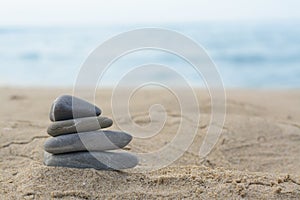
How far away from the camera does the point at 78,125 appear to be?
288cm

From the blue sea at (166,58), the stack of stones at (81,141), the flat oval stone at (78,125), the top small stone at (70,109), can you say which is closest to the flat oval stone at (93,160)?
the stack of stones at (81,141)

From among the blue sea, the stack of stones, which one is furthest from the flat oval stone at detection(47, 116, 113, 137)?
the blue sea

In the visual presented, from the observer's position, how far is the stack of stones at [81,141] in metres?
2.88

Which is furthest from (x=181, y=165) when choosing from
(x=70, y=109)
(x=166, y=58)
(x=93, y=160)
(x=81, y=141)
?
(x=166, y=58)

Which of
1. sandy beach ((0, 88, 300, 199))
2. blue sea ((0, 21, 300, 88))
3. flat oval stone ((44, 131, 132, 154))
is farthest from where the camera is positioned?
blue sea ((0, 21, 300, 88))

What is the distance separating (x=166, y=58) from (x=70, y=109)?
1667cm

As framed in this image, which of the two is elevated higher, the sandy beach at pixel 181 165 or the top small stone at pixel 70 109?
the top small stone at pixel 70 109

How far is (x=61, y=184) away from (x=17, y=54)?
19864 mm

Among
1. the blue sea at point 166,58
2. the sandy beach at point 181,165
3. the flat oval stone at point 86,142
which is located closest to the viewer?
the sandy beach at point 181,165

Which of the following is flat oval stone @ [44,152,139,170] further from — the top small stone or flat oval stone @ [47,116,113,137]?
the top small stone

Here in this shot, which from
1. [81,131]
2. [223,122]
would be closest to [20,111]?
[223,122]

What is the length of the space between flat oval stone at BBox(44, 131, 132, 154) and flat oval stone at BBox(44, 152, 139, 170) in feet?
0.13

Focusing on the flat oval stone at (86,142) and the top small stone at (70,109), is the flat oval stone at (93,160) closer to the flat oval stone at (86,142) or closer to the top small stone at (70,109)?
the flat oval stone at (86,142)

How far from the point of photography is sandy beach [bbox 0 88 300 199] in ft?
8.67
